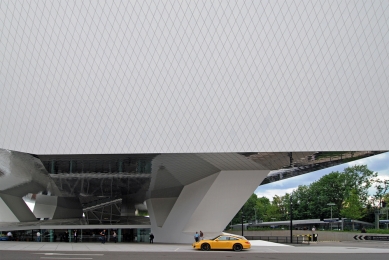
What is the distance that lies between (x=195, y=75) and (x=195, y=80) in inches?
12.5

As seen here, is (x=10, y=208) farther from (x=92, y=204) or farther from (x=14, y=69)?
(x=14, y=69)

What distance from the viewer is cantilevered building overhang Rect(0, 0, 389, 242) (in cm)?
2602

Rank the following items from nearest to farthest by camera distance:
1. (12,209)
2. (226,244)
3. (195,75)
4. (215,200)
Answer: (226,244)
(195,75)
(215,200)
(12,209)

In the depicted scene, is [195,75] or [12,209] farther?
→ [12,209]

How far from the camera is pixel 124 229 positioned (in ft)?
148

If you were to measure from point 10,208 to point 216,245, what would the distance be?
31424 mm

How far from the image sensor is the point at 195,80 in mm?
26859

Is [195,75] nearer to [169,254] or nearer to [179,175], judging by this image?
[179,175]

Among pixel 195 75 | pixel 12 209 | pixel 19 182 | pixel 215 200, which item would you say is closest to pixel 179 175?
pixel 215 200

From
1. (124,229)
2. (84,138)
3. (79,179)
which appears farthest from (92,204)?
(84,138)

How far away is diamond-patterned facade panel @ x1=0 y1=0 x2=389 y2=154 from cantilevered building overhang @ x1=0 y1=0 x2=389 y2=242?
6 centimetres

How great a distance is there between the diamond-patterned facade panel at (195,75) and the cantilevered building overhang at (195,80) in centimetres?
6

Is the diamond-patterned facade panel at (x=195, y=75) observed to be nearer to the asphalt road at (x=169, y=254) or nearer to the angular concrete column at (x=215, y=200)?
the angular concrete column at (x=215, y=200)

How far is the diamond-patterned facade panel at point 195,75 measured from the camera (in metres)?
26.0
